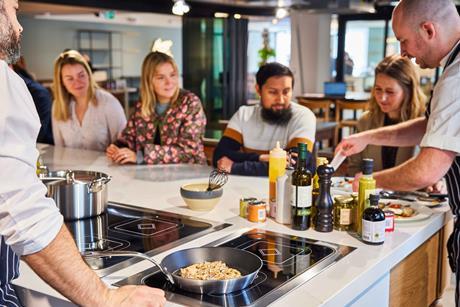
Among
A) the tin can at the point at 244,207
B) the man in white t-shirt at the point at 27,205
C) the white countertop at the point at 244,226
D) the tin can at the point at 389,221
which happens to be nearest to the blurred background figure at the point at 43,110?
the white countertop at the point at 244,226

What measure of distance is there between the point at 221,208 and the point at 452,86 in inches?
37.0

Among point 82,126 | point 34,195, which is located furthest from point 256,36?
point 34,195

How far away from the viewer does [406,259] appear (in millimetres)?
1953

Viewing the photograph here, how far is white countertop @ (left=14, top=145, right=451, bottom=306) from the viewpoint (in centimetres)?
151

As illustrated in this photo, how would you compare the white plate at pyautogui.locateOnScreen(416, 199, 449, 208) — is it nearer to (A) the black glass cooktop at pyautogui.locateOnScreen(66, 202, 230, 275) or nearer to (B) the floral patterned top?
(A) the black glass cooktop at pyautogui.locateOnScreen(66, 202, 230, 275)

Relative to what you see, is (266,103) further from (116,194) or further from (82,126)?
(82,126)

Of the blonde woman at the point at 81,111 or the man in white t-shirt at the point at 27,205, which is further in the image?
the blonde woman at the point at 81,111

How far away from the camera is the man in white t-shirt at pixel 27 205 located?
110cm

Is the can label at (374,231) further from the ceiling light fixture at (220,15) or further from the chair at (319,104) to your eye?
the ceiling light fixture at (220,15)

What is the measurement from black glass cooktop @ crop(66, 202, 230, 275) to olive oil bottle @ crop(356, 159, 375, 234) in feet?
1.50

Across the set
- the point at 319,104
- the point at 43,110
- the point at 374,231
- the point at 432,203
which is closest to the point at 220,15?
the point at 319,104

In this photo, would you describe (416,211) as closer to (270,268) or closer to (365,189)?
(365,189)

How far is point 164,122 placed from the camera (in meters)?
3.30

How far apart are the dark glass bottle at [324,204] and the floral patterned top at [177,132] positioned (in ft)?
4.73
